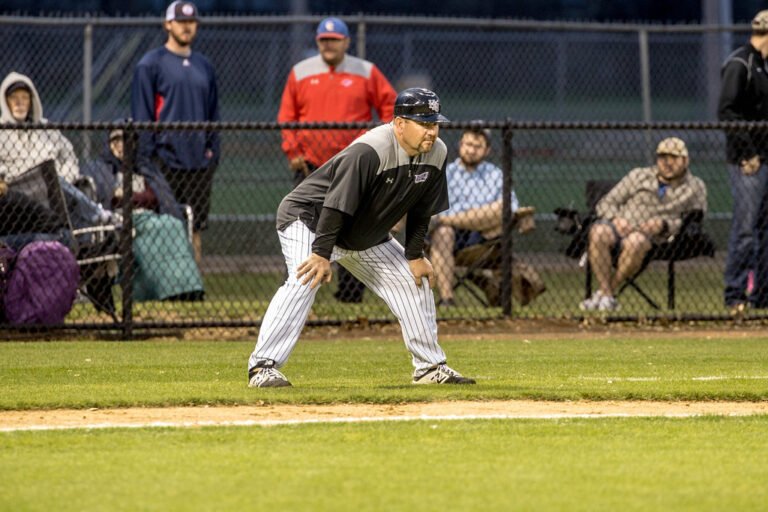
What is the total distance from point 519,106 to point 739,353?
11652 millimetres

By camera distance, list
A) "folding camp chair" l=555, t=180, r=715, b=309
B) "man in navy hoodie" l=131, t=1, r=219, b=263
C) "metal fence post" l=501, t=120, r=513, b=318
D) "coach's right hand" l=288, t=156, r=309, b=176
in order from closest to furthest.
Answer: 1. "metal fence post" l=501, t=120, r=513, b=318
2. "coach's right hand" l=288, t=156, r=309, b=176
3. "folding camp chair" l=555, t=180, r=715, b=309
4. "man in navy hoodie" l=131, t=1, r=219, b=263

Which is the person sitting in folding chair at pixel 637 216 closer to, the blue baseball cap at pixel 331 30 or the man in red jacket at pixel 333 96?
the man in red jacket at pixel 333 96

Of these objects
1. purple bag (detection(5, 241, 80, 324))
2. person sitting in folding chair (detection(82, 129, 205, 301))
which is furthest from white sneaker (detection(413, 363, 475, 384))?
person sitting in folding chair (detection(82, 129, 205, 301))

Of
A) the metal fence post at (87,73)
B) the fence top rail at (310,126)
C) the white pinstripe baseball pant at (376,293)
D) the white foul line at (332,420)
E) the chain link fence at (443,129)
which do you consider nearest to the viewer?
the white foul line at (332,420)

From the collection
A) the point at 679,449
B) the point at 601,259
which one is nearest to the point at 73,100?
the point at 601,259

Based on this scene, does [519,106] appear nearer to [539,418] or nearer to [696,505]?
[539,418]

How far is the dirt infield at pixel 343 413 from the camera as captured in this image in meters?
7.11

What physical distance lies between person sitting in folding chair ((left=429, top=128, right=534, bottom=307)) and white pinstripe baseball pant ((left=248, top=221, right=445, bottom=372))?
3973mm

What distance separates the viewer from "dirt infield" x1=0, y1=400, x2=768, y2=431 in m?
7.11

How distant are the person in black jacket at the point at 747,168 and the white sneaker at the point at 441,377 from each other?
4551mm

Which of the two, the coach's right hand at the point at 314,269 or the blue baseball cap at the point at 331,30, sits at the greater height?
the blue baseball cap at the point at 331,30

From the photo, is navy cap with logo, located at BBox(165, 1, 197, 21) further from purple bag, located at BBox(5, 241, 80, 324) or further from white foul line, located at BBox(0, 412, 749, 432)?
white foul line, located at BBox(0, 412, 749, 432)

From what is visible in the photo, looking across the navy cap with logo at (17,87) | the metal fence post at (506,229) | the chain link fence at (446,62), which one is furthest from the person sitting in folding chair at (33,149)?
the metal fence post at (506,229)

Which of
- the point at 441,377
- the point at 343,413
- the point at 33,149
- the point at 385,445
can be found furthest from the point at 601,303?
the point at 385,445
